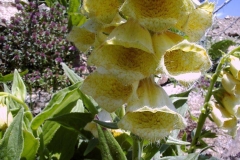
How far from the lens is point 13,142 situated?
1.47 metres

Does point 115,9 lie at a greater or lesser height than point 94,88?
greater

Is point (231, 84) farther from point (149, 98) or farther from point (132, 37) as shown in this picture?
point (132, 37)

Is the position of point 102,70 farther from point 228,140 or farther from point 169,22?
point 228,140

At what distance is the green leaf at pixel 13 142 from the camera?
143 cm

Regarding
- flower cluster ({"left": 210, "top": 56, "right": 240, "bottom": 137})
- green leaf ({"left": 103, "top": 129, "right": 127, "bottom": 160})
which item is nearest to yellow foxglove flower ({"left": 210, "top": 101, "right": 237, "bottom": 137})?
flower cluster ({"left": 210, "top": 56, "right": 240, "bottom": 137})

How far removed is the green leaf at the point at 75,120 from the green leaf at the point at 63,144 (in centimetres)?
24

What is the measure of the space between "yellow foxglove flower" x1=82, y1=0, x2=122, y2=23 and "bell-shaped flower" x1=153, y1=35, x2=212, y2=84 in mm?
186

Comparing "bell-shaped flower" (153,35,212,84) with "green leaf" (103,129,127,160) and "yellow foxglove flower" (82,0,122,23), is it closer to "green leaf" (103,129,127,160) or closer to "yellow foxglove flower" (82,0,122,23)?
"yellow foxglove flower" (82,0,122,23)

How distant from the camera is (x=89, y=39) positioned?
1.41m

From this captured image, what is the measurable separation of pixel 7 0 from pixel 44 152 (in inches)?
189

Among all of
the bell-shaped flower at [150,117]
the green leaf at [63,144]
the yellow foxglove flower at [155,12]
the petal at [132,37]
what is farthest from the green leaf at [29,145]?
the yellow foxglove flower at [155,12]

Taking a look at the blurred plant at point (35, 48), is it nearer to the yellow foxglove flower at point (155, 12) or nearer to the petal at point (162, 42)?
the petal at point (162, 42)

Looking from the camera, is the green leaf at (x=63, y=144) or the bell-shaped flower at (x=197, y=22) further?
the green leaf at (x=63, y=144)

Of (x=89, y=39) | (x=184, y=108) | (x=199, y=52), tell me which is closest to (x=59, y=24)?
(x=184, y=108)
